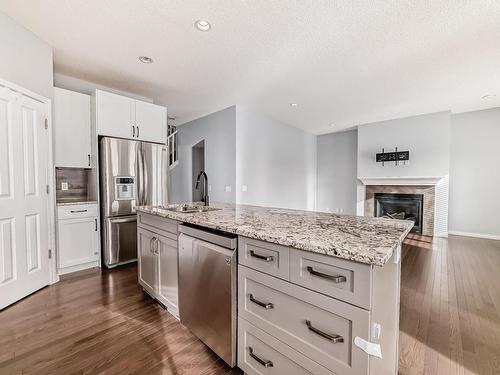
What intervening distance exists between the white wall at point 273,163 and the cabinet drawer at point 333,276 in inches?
136

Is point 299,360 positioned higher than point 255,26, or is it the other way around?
point 255,26

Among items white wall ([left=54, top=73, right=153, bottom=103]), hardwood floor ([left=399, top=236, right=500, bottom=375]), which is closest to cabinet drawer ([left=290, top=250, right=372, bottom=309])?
hardwood floor ([left=399, top=236, right=500, bottom=375])

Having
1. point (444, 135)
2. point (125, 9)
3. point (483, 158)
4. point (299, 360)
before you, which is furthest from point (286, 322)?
point (483, 158)

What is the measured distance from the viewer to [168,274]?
1909 millimetres

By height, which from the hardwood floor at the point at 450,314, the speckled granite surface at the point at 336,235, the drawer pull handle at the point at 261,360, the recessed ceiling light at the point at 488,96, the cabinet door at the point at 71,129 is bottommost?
the hardwood floor at the point at 450,314

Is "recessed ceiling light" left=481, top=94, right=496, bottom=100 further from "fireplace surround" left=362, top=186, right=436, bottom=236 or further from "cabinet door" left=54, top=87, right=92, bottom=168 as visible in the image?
"cabinet door" left=54, top=87, right=92, bottom=168

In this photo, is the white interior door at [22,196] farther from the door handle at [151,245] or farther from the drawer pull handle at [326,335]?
the drawer pull handle at [326,335]

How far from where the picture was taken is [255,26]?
2189mm

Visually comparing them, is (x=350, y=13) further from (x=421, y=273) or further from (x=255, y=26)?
(x=421, y=273)

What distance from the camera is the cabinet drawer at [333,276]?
2.72ft

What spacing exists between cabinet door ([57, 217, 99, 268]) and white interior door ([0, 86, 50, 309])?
0.87ft

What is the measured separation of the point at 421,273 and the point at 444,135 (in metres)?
3.43

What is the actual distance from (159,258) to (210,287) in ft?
2.57

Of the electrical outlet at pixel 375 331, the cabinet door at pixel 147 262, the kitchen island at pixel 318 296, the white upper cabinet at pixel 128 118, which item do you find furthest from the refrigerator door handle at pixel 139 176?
the electrical outlet at pixel 375 331
